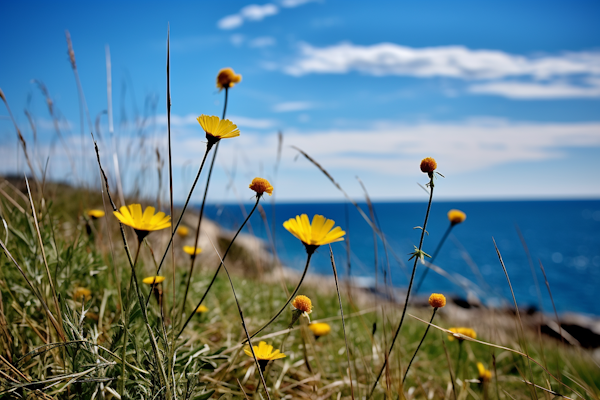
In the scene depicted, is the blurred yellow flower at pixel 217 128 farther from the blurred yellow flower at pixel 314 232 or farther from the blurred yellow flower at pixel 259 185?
the blurred yellow flower at pixel 314 232

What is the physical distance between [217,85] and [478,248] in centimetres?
5624

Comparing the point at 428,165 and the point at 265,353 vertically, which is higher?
the point at 428,165

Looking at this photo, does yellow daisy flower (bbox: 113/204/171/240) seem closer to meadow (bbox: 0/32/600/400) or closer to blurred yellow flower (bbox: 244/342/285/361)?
meadow (bbox: 0/32/600/400)

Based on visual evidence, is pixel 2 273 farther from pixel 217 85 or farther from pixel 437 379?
pixel 437 379

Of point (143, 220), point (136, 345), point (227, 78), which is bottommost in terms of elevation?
point (136, 345)

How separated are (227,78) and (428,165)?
734 mm

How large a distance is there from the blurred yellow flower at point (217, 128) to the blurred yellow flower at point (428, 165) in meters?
0.49

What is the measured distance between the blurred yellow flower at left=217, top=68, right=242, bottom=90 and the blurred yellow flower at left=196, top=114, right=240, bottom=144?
1.26 feet

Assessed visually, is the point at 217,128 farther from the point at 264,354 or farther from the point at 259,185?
the point at 264,354

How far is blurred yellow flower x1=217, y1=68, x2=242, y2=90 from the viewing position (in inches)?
48.5

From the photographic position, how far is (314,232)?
2.92 ft

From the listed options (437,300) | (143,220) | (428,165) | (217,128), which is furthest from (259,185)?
(437,300)

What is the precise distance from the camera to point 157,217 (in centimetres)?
87

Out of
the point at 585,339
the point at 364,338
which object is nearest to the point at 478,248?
the point at 585,339
